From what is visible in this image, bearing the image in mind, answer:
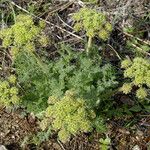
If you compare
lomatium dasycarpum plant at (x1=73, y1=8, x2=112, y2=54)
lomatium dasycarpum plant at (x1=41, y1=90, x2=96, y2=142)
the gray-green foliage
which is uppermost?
lomatium dasycarpum plant at (x1=73, y1=8, x2=112, y2=54)

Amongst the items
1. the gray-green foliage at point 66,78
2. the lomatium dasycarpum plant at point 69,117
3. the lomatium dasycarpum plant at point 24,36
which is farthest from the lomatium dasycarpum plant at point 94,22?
the lomatium dasycarpum plant at point 69,117

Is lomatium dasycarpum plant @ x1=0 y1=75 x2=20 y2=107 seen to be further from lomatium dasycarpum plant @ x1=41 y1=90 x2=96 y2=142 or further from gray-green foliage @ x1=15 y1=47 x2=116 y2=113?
gray-green foliage @ x1=15 y1=47 x2=116 y2=113

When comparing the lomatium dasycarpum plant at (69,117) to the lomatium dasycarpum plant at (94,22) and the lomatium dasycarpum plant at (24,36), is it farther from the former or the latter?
the lomatium dasycarpum plant at (94,22)

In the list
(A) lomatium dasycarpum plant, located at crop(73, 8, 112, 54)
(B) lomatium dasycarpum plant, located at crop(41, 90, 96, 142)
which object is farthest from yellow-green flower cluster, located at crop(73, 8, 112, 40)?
(B) lomatium dasycarpum plant, located at crop(41, 90, 96, 142)

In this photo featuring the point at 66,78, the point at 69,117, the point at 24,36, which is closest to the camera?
the point at 69,117

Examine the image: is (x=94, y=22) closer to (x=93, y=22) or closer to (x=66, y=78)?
(x=93, y=22)

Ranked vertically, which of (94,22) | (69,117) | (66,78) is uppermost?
(94,22)

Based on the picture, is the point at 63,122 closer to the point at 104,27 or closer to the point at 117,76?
the point at 104,27

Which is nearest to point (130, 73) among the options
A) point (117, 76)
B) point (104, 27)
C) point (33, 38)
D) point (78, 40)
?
point (104, 27)

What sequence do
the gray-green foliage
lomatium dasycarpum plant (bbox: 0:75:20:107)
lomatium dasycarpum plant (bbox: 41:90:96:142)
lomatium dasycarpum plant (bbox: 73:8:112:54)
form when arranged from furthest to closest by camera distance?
the gray-green foliage, lomatium dasycarpum plant (bbox: 73:8:112:54), lomatium dasycarpum plant (bbox: 0:75:20:107), lomatium dasycarpum plant (bbox: 41:90:96:142)

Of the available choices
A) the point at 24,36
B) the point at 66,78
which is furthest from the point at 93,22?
the point at 66,78

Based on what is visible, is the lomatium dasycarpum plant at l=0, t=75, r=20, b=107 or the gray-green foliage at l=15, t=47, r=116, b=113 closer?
the lomatium dasycarpum plant at l=0, t=75, r=20, b=107
